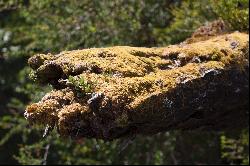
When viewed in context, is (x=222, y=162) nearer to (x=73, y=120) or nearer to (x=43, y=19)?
(x=43, y=19)

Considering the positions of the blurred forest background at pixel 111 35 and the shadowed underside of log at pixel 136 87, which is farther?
the blurred forest background at pixel 111 35

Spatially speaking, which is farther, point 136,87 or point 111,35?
point 111,35

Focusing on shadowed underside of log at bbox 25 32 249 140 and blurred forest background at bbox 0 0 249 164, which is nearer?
shadowed underside of log at bbox 25 32 249 140

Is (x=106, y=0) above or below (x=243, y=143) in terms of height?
above

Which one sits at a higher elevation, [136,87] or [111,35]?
[136,87]

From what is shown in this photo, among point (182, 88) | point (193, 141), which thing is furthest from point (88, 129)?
point (193, 141)

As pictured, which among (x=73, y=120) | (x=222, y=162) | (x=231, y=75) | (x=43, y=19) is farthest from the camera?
(x=222, y=162)

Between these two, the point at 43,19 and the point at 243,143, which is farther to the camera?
the point at 43,19

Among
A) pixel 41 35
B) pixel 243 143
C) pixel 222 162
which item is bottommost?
pixel 222 162
